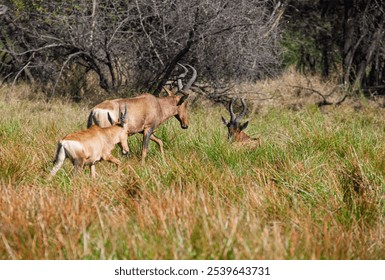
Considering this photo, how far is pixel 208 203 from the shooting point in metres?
4.51

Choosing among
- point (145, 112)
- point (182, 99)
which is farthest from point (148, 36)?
point (145, 112)

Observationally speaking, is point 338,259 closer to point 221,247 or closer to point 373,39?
point 221,247

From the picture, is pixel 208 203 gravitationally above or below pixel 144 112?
above

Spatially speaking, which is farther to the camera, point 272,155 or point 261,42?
point 261,42

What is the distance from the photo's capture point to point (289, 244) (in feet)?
12.9

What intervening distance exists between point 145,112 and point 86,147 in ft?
7.64

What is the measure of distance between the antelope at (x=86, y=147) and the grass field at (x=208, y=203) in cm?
20

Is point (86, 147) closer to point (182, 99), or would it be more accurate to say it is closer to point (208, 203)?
point (208, 203)

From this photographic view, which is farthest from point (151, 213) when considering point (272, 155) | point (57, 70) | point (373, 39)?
point (373, 39)

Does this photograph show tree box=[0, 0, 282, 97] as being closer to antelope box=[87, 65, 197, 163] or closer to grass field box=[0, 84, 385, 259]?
antelope box=[87, 65, 197, 163]

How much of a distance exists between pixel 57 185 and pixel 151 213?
173 cm

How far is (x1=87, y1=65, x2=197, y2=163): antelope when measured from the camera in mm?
7973

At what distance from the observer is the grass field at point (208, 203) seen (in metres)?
3.77
